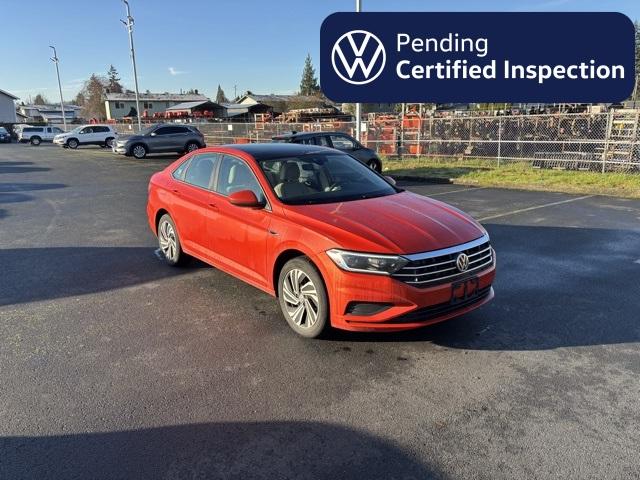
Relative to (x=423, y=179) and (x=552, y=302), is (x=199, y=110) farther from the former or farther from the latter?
(x=552, y=302)

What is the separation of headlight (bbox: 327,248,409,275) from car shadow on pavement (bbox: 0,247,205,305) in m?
2.94

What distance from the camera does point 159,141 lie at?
2623 centimetres

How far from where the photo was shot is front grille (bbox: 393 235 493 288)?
372 centimetres

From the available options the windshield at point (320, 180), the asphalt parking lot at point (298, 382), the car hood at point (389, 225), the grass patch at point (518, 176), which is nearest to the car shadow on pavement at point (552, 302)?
the asphalt parking lot at point (298, 382)

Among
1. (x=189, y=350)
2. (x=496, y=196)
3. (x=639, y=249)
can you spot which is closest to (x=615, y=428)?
(x=189, y=350)

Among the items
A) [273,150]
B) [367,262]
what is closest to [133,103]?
[273,150]

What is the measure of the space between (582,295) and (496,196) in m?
7.14

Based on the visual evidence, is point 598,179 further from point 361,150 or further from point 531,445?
point 531,445

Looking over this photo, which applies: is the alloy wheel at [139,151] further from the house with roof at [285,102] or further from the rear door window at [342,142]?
the house with roof at [285,102]

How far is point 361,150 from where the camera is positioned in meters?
15.0

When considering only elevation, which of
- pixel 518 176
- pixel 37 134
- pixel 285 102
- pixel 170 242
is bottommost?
pixel 518 176

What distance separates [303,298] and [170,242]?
9.06 ft

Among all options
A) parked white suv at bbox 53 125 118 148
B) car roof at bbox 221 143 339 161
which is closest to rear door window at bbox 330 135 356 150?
car roof at bbox 221 143 339 161

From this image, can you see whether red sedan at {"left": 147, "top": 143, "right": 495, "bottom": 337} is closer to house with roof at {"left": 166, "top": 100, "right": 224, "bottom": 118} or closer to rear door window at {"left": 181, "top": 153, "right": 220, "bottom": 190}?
rear door window at {"left": 181, "top": 153, "right": 220, "bottom": 190}
